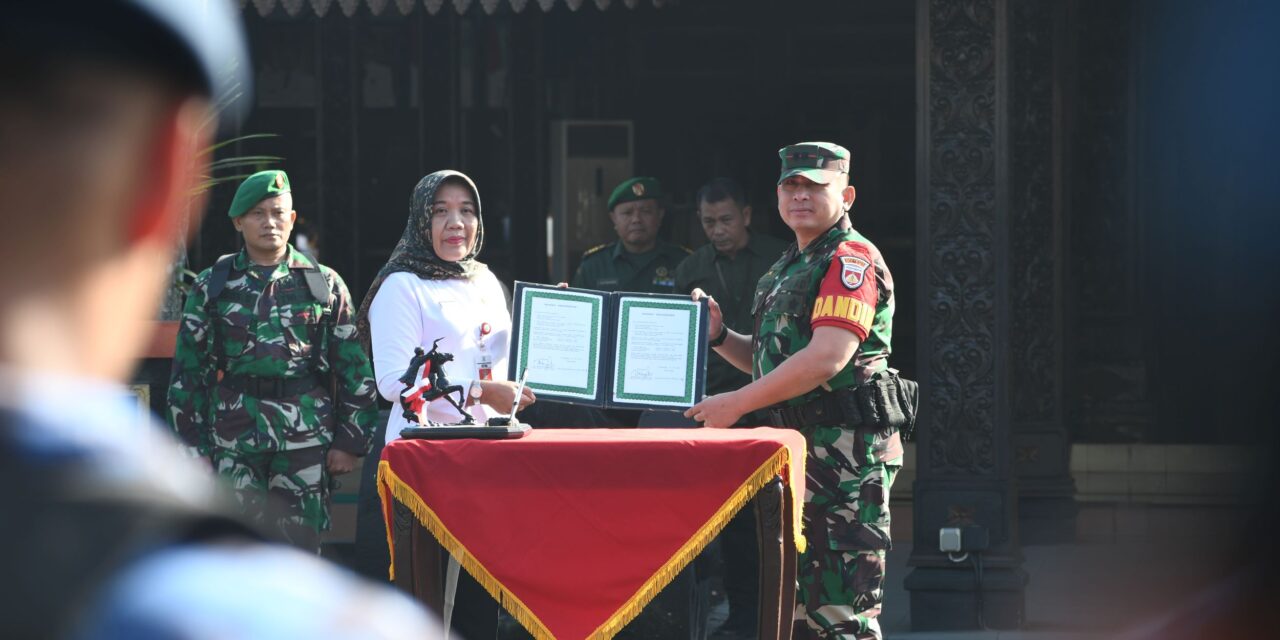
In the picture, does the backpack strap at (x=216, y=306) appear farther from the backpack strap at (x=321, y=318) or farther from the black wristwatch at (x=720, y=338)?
the black wristwatch at (x=720, y=338)

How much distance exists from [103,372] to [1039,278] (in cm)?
913

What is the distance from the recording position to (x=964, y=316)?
23.0 ft

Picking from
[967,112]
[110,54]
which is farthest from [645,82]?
[110,54]

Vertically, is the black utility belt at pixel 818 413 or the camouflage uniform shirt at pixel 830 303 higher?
the camouflage uniform shirt at pixel 830 303

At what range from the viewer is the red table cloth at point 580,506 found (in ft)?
15.7

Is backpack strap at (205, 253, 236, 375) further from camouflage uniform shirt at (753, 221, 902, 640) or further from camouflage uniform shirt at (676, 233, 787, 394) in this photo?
camouflage uniform shirt at (676, 233, 787, 394)

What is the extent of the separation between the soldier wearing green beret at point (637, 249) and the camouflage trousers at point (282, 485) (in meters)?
2.20

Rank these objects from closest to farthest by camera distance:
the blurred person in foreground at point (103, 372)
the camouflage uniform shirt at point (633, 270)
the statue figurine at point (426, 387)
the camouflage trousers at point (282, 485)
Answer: the blurred person in foreground at point (103, 372), the statue figurine at point (426, 387), the camouflage trousers at point (282, 485), the camouflage uniform shirt at point (633, 270)

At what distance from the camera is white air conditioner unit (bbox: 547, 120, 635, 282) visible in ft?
34.8

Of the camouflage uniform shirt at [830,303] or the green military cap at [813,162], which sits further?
the green military cap at [813,162]

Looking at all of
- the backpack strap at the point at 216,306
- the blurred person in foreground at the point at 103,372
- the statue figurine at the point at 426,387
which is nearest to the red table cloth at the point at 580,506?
the statue figurine at the point at 426,387

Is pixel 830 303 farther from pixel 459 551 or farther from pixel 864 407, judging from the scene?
pixel 459 551

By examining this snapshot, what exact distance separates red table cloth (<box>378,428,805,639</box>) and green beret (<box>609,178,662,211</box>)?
3.21m

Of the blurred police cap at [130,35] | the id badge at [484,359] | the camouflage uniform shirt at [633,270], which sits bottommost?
the id badge at [484,359]
